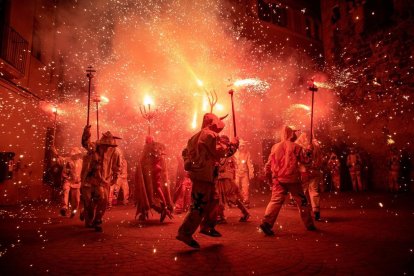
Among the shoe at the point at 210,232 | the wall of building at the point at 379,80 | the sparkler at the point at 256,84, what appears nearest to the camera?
the shoe at the point at 210,232

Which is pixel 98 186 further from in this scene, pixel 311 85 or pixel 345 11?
pixel 345 11

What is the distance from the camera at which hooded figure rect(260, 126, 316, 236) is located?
5.22 m

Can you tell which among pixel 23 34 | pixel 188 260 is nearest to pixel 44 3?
pixel 23 34

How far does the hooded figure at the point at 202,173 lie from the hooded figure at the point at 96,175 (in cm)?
216

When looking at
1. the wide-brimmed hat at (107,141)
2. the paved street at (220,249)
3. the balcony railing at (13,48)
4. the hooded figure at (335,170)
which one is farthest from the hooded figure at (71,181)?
the hooded figure at (335,170)

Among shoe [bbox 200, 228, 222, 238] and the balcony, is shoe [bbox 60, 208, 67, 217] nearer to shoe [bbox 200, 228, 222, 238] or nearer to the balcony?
shoe [bbox 200, 228, 222, 238]

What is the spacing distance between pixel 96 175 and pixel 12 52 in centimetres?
732

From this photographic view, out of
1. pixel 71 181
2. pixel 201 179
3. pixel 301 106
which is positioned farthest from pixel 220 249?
pixel 301 106

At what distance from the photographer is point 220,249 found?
4.33 metres

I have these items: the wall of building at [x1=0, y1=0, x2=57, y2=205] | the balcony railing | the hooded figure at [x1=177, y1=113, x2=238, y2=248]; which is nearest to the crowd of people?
the hooded figure at [x1=177, y1=113, x2=238, y2=248]

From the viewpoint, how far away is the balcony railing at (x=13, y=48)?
33.6ft

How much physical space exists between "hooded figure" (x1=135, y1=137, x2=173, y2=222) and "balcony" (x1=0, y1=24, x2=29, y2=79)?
580cm

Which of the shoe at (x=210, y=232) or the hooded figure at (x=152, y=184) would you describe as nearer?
the shoe at (x=210, y=232)

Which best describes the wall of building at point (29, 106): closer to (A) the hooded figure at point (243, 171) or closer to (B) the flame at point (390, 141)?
(A) the hooded figure at point (243, 171)
